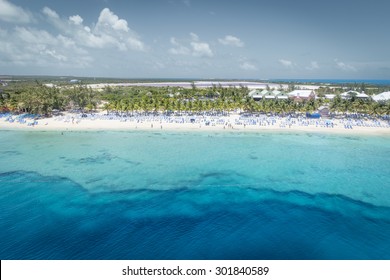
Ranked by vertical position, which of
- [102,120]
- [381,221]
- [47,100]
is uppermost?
[47,100]

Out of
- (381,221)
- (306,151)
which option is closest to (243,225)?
(381,221)

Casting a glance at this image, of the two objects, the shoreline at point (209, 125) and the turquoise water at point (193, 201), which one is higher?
the shoreline at point (209, 125)

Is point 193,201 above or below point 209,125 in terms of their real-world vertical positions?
below

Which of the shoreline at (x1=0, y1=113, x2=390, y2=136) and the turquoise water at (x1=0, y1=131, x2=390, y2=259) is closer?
the turquoise water at (x1=0, y1=131, x2=390, y2=259)

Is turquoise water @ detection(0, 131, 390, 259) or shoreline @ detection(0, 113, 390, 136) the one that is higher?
shoreline @ detection(0, 113, 390, 136)

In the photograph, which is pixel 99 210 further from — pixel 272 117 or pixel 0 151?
pixel 272 117
